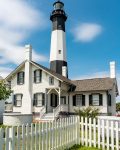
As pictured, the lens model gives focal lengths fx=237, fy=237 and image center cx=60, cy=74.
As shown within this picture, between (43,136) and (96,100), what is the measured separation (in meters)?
19.8

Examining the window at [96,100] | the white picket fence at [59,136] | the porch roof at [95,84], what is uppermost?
the porch roof at [95,84]

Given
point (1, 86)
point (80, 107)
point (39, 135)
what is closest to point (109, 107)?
point (80, 107)

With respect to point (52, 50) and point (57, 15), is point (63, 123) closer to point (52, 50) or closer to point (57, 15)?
point (52, 50)

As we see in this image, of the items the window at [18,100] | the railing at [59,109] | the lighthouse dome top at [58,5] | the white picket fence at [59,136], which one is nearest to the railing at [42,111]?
the railing at [59,109]

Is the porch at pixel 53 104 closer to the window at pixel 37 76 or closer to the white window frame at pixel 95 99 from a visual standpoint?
the window at pixel 37 76

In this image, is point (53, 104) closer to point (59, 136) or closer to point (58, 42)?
point (58, 42)

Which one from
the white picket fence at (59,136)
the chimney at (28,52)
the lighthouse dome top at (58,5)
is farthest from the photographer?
the lighthouse dome top at (58,5)

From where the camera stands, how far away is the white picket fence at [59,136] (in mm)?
6739

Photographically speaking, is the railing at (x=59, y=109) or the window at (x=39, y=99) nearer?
the railing at (x=59, y=109)

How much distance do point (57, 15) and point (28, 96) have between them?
1590 centimetres

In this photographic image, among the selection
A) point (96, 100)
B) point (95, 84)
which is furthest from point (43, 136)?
point (95, 84)

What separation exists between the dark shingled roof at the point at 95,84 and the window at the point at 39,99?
4177mm

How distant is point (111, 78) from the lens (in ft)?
93.9

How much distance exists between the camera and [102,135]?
1021cm
